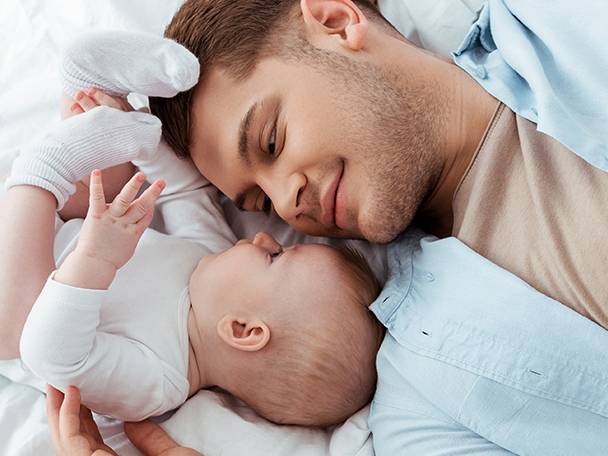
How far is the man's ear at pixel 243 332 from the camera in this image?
4.10 ft

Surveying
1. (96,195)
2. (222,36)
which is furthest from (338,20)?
(96,195)

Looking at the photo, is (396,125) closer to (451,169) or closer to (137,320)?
(451,169)

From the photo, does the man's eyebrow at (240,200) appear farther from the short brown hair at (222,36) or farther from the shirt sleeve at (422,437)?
the shirt sleeve at (422,437)

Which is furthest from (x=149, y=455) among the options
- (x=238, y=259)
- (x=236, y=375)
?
(x=238, y=259)

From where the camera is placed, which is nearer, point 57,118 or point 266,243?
point 266,243

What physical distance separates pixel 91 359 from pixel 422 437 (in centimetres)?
53

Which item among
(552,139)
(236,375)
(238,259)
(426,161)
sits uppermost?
(552,139)

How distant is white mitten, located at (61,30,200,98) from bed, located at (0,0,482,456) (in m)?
0.31

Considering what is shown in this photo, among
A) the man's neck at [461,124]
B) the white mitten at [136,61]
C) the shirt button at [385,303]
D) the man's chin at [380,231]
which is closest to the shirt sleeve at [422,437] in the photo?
the shirt button at [385,303]

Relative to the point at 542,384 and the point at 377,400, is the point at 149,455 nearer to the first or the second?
the point at 377,400

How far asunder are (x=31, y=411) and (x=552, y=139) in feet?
3.21

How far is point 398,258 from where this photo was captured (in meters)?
1.46

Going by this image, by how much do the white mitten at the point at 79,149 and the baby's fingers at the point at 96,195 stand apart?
20cm

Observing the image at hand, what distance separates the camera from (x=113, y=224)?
46.7 inches
